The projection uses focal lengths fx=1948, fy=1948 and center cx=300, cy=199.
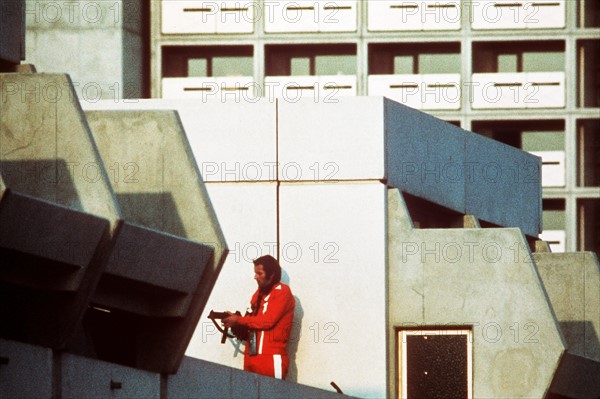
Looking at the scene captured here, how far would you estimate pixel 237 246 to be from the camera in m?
22.7

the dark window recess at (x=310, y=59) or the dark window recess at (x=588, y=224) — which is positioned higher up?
the dark window recess at (x=310, y=59)

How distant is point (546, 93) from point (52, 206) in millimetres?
33388

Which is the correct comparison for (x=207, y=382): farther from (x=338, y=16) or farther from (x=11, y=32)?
(x=338, y=16)

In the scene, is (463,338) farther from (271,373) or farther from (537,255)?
(537,255)

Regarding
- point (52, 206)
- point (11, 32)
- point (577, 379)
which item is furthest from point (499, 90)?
point (52, 206)

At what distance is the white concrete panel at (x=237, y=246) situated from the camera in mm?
22562

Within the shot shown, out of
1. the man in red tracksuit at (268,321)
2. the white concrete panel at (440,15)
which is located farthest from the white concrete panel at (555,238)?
the man in red tracksuit at (268,321)

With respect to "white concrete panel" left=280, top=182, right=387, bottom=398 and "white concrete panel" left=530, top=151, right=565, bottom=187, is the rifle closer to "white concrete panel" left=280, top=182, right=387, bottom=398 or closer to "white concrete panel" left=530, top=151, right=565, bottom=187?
"white concrete panel" left=280, top=182, right=387, bottom=398

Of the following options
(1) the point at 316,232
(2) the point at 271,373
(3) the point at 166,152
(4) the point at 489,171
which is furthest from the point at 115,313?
(4) the point at 489,171

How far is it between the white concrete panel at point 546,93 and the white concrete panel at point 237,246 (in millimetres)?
25134

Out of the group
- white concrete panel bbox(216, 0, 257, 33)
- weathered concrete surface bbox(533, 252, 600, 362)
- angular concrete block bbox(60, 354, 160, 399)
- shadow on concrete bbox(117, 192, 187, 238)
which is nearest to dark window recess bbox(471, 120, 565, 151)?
white concrete panel bbox(216, 0, 257, 33)

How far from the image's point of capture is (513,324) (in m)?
23.2

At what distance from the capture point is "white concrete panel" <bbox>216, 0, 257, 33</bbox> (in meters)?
46.8

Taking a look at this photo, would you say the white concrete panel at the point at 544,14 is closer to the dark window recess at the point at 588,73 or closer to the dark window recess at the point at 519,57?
the dark window recess at the point at 519,57
